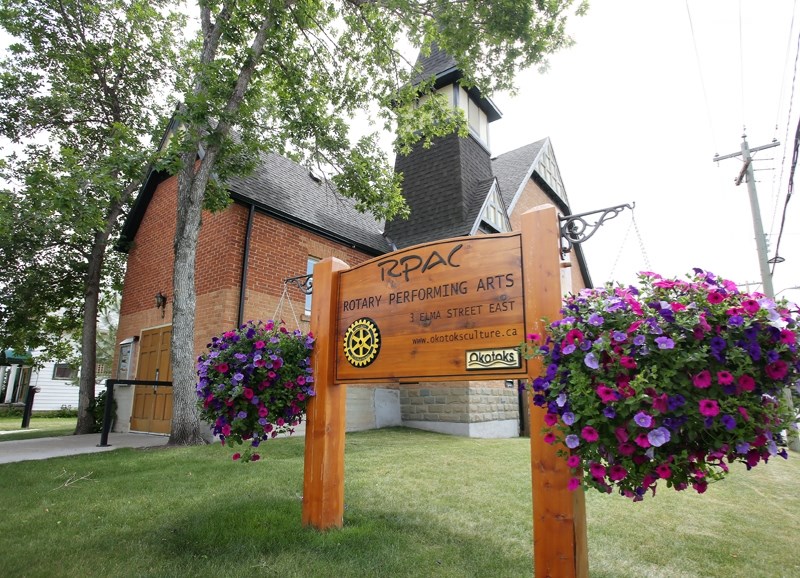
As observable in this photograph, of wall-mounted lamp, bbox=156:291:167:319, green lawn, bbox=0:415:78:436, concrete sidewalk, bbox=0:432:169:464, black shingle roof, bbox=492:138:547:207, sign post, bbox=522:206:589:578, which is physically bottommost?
green lawn, bbox=0:415:78:436

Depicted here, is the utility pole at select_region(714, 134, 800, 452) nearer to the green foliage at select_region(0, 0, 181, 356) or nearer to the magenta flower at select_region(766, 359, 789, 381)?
the magenta flower at select_region(766, 359, 789, 381)

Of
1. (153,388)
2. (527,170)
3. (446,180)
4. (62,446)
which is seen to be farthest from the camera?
(527,170)

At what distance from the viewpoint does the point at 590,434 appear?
6.55ft

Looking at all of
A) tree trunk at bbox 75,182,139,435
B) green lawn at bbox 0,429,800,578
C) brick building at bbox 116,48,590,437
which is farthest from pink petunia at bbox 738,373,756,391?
tree trunk at bbox 75,182,139,435

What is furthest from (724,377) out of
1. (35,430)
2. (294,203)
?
(35,430)

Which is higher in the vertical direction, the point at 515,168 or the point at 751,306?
the point at 515,168

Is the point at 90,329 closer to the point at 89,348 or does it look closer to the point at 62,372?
the point at 89,348

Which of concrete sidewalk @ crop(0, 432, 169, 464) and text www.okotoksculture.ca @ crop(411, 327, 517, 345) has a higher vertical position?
text www.okotoksculture.ca @ crop(411, 327, 517, 345)

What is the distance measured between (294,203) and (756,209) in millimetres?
12826

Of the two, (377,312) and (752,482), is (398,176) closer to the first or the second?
(377,312)

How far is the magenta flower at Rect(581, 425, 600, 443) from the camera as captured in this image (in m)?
1.98

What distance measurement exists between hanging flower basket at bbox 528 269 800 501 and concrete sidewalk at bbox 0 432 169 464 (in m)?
7.72

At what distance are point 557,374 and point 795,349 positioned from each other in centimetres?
93

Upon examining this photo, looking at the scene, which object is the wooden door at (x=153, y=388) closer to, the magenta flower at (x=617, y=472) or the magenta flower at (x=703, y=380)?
the magenta flower at (x=617, y=472)
